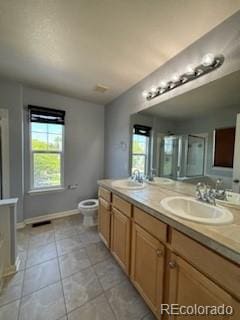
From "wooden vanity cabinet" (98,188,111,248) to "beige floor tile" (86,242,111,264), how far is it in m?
0.13

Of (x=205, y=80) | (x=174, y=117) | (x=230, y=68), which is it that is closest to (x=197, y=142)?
(x=174, y=117)

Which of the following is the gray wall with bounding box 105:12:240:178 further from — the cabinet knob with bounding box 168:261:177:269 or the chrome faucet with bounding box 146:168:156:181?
the cabinet knob with bounding box 168:261:177:269

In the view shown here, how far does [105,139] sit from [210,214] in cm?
266

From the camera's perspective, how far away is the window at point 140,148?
2.36 m

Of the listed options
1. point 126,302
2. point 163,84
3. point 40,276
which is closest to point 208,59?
point 163,84

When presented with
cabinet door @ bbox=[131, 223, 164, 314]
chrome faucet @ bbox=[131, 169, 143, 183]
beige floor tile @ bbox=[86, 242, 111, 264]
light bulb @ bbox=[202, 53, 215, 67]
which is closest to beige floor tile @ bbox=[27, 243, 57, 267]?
beige floor tile @ bbox=[86, 242, 111, 264]

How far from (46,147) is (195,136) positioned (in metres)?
2.53

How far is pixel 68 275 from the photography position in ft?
5.40

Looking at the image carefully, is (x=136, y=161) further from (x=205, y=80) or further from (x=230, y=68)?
(x=230, y=68)

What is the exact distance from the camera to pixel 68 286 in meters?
1.51

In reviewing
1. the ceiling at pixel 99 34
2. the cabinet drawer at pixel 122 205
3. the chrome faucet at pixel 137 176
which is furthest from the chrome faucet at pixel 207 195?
the ceiling at pixel 99 34

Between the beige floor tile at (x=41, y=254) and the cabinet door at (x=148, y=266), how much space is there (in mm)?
1113

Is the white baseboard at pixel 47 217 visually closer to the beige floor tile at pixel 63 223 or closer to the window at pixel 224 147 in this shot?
the beige floor tile at pixel 63 223

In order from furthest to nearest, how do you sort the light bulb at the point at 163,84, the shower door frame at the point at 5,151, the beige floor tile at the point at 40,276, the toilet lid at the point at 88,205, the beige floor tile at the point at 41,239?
the toilet lid at the point at 88,205, the shower door frame at the point at 5,151, the beige floor tile at the point at 41,239, the light bulb at the point at 163,84, the beige floor tile at the point at 40,276
